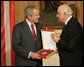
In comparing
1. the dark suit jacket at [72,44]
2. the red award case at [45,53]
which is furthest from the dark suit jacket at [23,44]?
the dark suit jacket at [72,44]

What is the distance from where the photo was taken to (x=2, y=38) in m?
4.23

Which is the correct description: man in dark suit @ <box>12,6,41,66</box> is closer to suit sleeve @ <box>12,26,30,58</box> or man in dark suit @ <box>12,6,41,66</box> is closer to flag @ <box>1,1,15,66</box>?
suit sleeve @ <box>12,26,30,58</box>

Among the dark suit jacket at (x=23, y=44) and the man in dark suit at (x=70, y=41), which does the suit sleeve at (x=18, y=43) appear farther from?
the man in dark suit at (x=70, y=41)

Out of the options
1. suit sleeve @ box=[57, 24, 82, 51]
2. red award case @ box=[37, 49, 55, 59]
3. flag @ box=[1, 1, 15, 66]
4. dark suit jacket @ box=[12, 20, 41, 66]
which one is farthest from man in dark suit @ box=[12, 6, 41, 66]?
flag @ box=[1, 1, 15, 66]

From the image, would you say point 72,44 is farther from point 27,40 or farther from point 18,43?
point 18,43

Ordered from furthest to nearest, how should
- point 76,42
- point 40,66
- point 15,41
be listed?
point 40,66, point 15,41, point 76,42

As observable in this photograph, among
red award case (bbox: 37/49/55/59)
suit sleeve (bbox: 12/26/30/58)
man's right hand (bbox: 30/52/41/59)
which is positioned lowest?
man's right hand (bbox: 30/52/41/59)

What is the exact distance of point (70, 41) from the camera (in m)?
2.49

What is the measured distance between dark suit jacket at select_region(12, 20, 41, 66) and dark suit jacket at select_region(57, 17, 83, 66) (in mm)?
525

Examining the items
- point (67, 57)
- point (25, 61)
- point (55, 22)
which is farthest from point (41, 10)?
point (67, 57)

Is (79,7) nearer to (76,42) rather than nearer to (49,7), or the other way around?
(49,7)

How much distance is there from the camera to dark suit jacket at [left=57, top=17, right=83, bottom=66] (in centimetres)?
248

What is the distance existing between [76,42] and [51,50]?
0.57 metres

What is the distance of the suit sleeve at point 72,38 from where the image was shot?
2475mm
